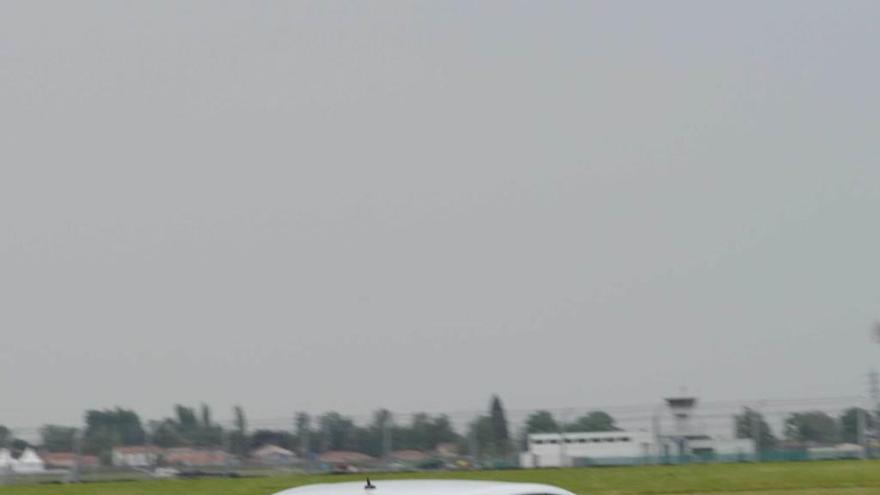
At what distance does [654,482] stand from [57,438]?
473 inches

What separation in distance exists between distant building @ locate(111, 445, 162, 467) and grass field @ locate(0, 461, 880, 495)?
8.97ft

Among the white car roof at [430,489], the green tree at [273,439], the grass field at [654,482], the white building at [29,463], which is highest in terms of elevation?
the green tree at [273,439]

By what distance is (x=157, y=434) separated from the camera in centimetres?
2930

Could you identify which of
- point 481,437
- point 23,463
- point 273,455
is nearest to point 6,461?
point 23,463

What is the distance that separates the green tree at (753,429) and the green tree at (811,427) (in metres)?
0.41

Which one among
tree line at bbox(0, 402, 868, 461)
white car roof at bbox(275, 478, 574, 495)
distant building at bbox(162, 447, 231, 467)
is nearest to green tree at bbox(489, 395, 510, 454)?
tree line at bbox(0, 402, 868, 461)

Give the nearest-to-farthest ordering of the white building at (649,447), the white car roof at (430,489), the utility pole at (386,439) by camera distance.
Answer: the white car roof at (430,489)
the white building at (649,447)
the utility pole at (386,439)

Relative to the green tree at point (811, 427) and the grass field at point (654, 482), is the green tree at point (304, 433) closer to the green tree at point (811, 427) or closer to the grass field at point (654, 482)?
the grass field at point (654, 482)

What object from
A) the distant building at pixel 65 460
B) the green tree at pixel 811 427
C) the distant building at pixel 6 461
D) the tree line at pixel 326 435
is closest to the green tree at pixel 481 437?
the tree line at pixel 326 435

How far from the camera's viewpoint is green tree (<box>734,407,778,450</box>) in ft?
90.2

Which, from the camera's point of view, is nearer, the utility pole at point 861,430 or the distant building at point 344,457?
the utility pole at point 861,430

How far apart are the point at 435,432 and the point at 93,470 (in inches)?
240

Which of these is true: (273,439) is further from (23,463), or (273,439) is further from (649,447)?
(649,447)

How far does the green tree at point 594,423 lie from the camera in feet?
92.7
